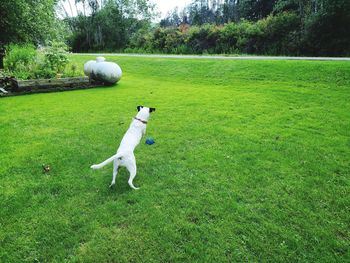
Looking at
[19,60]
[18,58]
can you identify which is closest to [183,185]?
[19,60]

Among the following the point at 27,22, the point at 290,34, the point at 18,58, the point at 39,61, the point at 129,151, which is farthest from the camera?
the point at 290,34

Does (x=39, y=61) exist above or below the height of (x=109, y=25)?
below

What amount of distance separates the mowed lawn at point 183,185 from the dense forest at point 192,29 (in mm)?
9140

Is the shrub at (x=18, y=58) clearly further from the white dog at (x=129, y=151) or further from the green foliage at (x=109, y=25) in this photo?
the green foliage at (x=109, y=25)

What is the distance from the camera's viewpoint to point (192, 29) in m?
29.7

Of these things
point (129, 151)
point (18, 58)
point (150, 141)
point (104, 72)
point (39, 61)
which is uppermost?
point (18, 58)

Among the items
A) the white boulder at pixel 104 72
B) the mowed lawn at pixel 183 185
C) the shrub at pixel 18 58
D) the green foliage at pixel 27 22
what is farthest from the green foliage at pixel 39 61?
the mowed lawn at pixel 183 185

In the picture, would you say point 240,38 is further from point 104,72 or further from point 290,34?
point 104,72

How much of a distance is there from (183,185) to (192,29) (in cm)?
2876

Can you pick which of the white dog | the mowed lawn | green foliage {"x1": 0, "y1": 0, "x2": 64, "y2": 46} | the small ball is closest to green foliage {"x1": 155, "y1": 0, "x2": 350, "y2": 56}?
the mowed lawn

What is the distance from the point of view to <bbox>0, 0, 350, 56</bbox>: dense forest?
587 inches

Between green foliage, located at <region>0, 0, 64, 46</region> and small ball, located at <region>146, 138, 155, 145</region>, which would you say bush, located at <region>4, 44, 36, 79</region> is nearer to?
green foliage, located at <region>0, 0, 64, 46</region>

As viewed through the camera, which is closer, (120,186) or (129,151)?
(129,151)

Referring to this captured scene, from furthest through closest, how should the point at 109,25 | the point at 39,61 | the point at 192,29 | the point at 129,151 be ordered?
the point at 109,25
the point at 192,29
the point at 39,61
the point at 129,151
